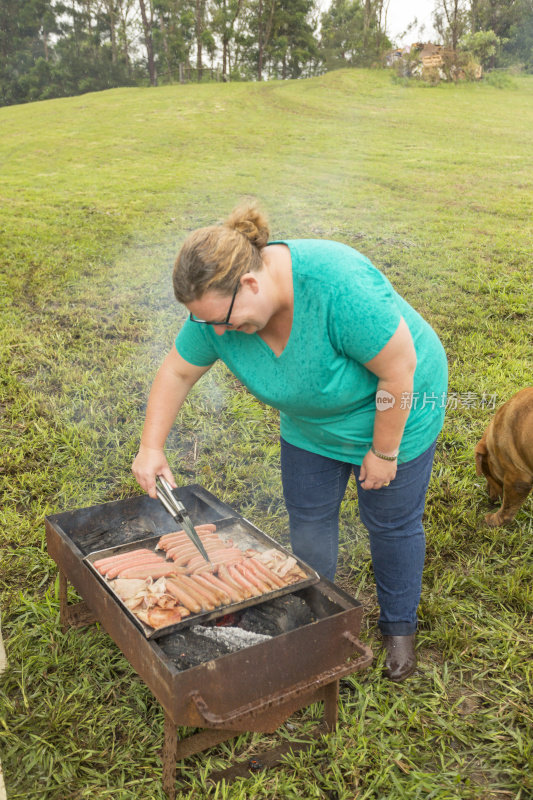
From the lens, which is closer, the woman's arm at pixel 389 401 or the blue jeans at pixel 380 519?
the woman's arm at pixel 389 401

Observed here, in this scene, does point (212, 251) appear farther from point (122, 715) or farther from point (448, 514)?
point (448, 514)

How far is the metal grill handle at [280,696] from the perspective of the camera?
1839 mm

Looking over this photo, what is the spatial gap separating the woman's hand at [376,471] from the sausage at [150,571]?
2.76ft

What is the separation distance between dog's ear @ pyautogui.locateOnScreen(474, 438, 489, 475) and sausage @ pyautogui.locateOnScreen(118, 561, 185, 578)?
2255mm

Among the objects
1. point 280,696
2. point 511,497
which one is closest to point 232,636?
point 280,696

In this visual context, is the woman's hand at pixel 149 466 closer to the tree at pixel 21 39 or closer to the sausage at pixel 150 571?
the sausage at pixel 150 571

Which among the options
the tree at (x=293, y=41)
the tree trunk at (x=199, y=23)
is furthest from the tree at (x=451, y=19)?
the tree trunk at (x=199, y=23)

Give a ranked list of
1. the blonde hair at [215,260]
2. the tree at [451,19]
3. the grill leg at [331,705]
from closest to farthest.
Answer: the blonde hair at [215,260], the grill leg at [331,705], the tree at [451,19]

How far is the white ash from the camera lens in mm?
2283

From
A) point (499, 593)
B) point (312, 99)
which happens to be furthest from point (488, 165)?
point (499, 593)

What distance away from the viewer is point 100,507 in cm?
294

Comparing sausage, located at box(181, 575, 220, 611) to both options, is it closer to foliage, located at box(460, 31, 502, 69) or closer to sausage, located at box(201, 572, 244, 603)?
sausage, located at box(201, 572, 244, 603)

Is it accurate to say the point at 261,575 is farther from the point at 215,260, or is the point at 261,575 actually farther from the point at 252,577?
the point at 215,260

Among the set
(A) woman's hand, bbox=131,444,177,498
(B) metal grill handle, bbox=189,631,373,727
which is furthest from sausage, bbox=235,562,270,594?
(A) woman's hand, bbox=131,444,177,498
